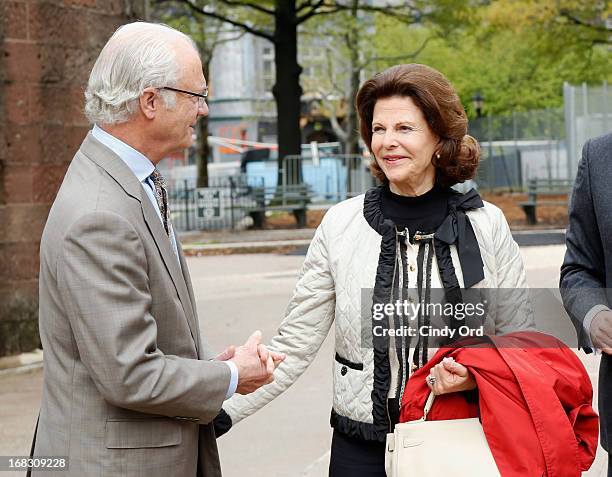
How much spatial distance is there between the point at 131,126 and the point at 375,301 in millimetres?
977

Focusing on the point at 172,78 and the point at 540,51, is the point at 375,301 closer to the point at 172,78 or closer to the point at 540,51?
the point at 172,78

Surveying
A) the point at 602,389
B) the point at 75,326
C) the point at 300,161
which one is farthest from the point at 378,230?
the point at 300,161

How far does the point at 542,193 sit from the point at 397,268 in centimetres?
2229

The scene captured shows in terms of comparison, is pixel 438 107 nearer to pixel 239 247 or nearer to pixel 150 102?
pixel 150 102

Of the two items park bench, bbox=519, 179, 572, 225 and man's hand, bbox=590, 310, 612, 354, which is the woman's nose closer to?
man's hand, bbox=590, 310, 612, 354

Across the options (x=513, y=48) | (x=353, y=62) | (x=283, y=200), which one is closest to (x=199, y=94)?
(x=283, y=200)

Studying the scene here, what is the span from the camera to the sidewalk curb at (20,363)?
9.49 metres

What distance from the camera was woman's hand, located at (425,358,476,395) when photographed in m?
3.13

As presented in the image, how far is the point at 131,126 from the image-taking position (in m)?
3.06

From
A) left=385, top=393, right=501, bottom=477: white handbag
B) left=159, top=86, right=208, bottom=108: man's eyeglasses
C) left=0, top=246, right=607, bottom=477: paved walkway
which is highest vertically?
left=159, top=86, right=208, bottom=108: man's eyeglasses

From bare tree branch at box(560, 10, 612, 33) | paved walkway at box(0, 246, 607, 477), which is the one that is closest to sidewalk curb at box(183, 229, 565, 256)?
paved walkway at box(0, 246, 607, 477)

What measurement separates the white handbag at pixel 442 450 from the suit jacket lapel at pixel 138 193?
73 cm

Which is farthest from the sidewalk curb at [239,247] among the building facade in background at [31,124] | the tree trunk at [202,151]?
the tree trunk at [202,151]

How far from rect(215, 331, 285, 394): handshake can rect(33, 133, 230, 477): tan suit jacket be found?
9 cm
